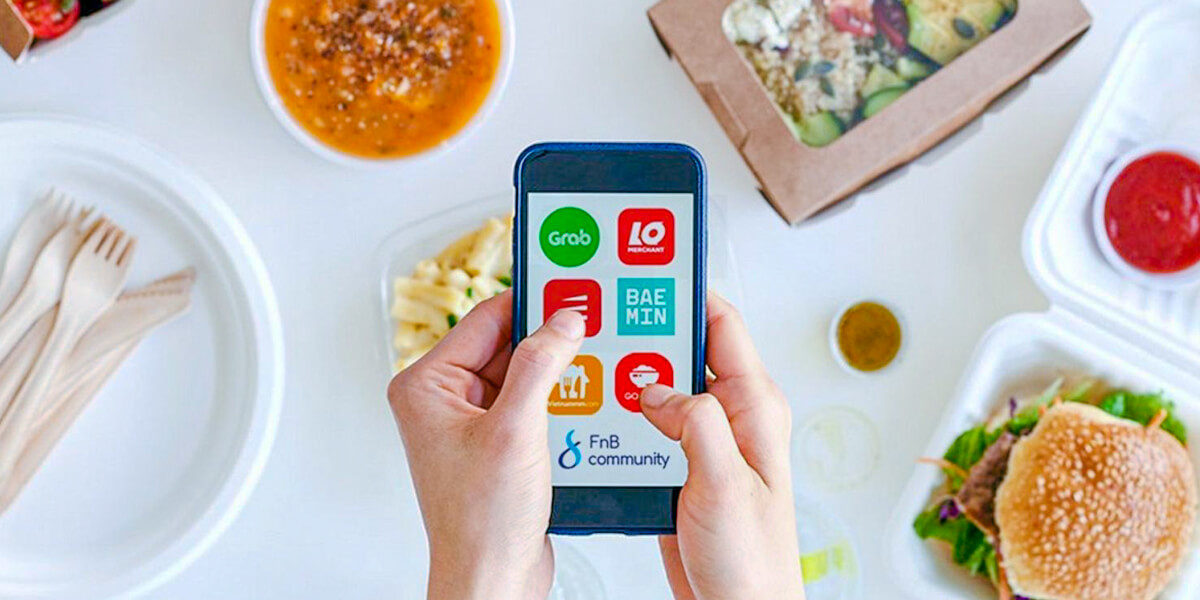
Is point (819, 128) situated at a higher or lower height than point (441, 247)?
higher

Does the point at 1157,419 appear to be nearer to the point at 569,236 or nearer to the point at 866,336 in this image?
the point at 866,336

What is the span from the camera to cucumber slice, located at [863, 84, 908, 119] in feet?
3.94

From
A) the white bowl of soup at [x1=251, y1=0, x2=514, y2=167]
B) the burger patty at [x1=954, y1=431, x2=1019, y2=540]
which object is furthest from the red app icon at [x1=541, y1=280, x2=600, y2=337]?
the burger patty at [x1=954, y1=431, x2=1019, y2=540]

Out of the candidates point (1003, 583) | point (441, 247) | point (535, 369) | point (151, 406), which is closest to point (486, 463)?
point (535, 369)

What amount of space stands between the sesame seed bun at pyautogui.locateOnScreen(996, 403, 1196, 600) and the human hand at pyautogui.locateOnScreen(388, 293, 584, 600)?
1.84 feet

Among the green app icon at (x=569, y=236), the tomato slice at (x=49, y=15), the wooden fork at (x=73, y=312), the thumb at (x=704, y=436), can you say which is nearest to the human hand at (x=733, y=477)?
the thumb at (x=704, y=436)

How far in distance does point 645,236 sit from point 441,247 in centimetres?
39

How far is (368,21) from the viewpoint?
1201mm

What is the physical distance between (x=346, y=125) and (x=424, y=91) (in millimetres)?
82

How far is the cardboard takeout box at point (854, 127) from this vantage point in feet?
3.87

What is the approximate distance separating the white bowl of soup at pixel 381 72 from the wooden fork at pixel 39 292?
0.83 feet

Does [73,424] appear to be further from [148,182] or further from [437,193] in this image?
[437,193]

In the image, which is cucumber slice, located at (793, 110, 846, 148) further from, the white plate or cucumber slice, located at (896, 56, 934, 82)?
the white plate

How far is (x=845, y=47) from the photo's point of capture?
48.0 inches
